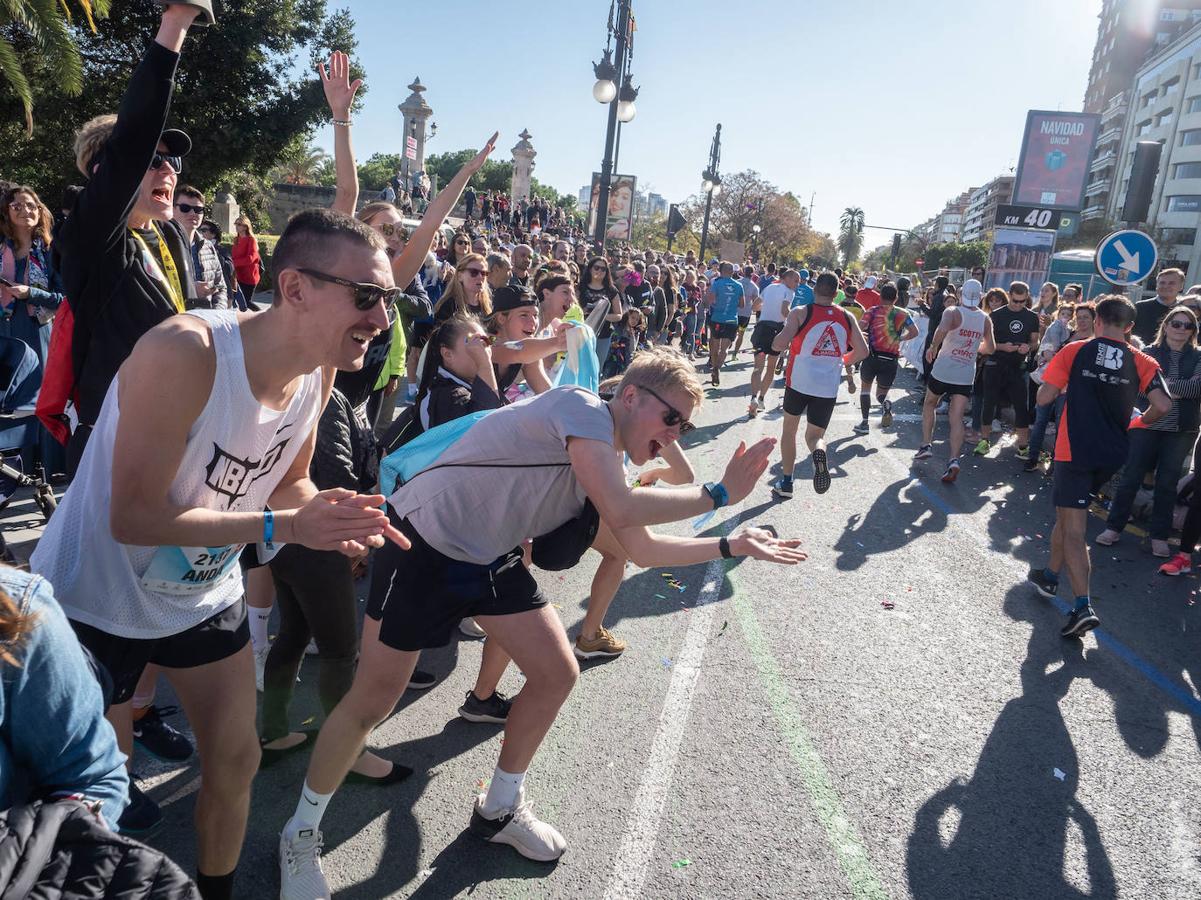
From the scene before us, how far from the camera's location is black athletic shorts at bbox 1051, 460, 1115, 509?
500 centimetres

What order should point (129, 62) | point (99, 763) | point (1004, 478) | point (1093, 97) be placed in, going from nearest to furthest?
point (99, 763) → point (1004, 478) → point (129, 62) → point (1093, 97)

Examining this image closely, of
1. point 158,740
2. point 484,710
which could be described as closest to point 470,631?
point 484,710

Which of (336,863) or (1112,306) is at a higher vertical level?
(1112,306)

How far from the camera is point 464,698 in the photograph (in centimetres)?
378

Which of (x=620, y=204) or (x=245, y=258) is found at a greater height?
(x=620, y=204)

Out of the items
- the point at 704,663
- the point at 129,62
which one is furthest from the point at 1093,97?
the point at 704,663

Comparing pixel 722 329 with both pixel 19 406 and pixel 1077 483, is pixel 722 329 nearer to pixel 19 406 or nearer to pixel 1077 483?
pixel 1077 483

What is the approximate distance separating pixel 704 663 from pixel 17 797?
136 inches

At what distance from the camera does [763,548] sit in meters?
2.46

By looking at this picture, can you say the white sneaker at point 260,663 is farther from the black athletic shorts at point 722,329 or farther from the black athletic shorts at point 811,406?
the black athletic shorts at point 722,329

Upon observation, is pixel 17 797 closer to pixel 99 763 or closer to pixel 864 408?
pixel 99 763

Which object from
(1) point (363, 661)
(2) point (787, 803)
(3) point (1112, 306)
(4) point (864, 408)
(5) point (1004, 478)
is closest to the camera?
(1) point (363, 661)

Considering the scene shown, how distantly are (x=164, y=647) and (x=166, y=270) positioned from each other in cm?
147

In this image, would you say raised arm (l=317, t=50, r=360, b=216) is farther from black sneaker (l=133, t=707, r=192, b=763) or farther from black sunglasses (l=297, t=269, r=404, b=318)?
black sneaker (l=133, t=707, r=192, b=763)
